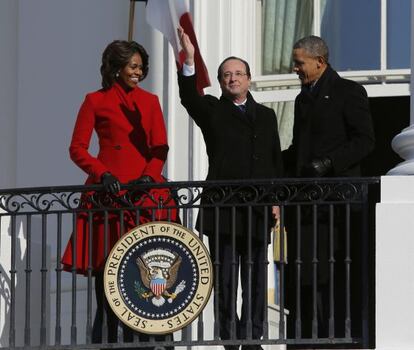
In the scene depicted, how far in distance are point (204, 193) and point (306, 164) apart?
2.09 feet

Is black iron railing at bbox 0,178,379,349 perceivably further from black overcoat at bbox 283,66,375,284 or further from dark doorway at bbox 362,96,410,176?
dark doorway at bbox 362,96,410,176

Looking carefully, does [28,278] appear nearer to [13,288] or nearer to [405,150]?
[13,288]

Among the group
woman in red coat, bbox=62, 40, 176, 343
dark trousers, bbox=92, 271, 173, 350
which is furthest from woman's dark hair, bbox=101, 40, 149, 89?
dark trousers, bbox=92, 271, 173, 350

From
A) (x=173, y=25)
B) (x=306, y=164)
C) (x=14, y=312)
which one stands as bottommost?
(x=14, y=312)

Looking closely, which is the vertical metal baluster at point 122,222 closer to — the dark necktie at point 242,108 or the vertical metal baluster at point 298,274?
the dark necktie at point 242,108

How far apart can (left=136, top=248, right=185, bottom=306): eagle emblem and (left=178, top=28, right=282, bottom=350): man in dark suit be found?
24 cm

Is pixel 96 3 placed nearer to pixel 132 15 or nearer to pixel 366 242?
pixel 132 15

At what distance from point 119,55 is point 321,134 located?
1.30 m

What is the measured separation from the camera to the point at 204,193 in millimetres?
13562

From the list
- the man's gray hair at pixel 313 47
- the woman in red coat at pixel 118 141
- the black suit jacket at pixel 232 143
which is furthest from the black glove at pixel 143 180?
the man's gray hair at pixel 313 47

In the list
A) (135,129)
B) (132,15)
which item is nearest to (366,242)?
(135,129)

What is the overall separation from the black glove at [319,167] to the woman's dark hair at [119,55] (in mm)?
1179

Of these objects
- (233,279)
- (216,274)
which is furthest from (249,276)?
(216,274)

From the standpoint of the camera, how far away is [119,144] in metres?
13.7
